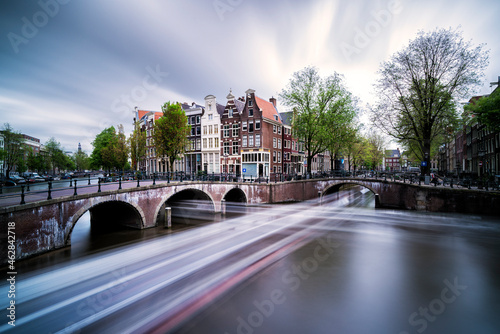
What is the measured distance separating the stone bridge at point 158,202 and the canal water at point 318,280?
1.03m

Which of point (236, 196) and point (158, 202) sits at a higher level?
Result: point (158, 202)

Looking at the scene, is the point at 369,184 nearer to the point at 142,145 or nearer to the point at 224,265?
the point at 224,265

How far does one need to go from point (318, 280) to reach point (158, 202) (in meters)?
12.7

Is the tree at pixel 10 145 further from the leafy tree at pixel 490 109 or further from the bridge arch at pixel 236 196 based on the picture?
the leafy tree at pixel 490 109

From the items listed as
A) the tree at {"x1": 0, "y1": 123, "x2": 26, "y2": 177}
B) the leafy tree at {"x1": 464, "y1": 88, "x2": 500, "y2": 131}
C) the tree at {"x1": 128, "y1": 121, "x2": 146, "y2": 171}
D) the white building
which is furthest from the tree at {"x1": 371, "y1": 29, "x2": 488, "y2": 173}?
the tree at {"x1": 0, "y1": 123, "x2": 26, "y2": 177}

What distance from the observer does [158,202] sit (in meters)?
17.6

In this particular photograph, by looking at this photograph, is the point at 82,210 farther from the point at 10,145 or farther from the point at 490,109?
the point at 10,145

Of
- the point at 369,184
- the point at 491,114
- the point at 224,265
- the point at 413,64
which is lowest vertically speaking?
the point at 224,265

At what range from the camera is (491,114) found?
18953mm

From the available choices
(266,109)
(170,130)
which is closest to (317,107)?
(266,109)

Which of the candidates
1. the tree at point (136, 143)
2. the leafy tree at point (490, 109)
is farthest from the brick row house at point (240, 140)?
the leafy tree at point (490, 109)

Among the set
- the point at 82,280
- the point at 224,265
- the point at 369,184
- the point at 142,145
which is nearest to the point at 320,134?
the point at 369,184

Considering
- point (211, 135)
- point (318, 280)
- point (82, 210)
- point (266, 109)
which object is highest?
point (266, 109)

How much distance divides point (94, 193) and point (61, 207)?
179 centimetres
